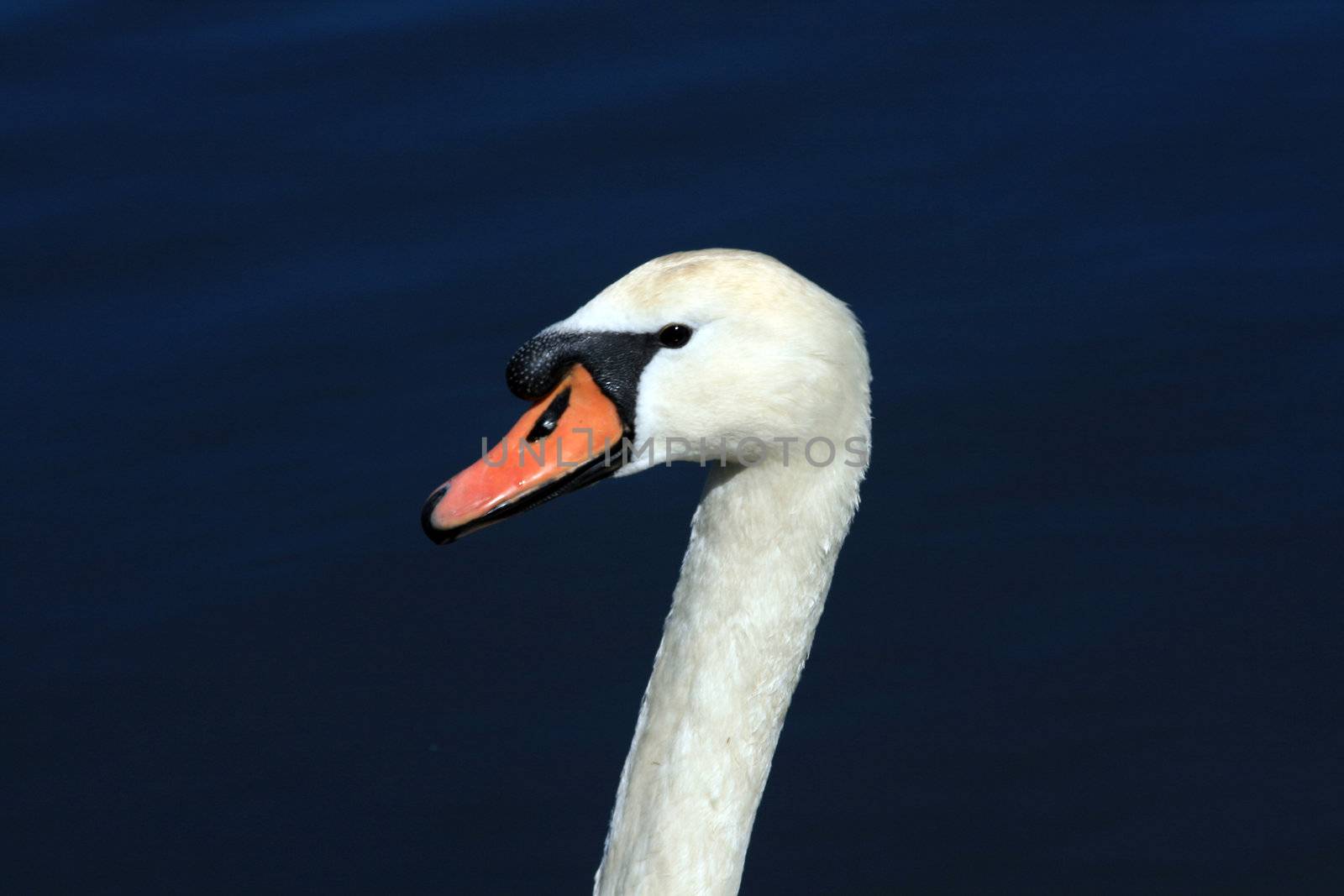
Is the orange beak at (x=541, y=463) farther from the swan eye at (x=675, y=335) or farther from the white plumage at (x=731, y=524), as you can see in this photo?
the swan eye at (x=675, y=335)

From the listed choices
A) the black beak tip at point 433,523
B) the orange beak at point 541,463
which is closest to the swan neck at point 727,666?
the orange beak at point 541,463

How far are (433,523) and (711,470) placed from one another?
2.24 ft

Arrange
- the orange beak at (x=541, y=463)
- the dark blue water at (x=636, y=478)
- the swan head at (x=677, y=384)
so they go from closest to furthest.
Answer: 1. the swan head at (x=677, y=384)
2. the orange beak at (x=541, y=463)
3. the dark blue water at (x=636, y=478)

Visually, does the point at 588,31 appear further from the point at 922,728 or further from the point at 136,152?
the point at 922,728

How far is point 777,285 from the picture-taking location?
3879 millimetres

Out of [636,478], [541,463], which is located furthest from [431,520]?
[636,478]

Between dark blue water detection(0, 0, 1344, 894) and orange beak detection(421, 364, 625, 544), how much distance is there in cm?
246

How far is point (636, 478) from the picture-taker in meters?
7.36

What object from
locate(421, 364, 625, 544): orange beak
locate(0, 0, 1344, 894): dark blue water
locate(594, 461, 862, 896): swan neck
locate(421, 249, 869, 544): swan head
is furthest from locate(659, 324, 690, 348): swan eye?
locate(0, 0, 1344, 894): dark blue water

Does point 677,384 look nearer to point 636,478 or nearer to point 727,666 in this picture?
point 727,666

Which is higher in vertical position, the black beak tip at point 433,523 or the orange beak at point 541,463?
the orange beak at point 541,463

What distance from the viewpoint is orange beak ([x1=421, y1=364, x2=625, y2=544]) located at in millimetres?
3998

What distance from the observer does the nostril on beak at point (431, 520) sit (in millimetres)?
4004

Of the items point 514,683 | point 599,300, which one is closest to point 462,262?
point 514,683
